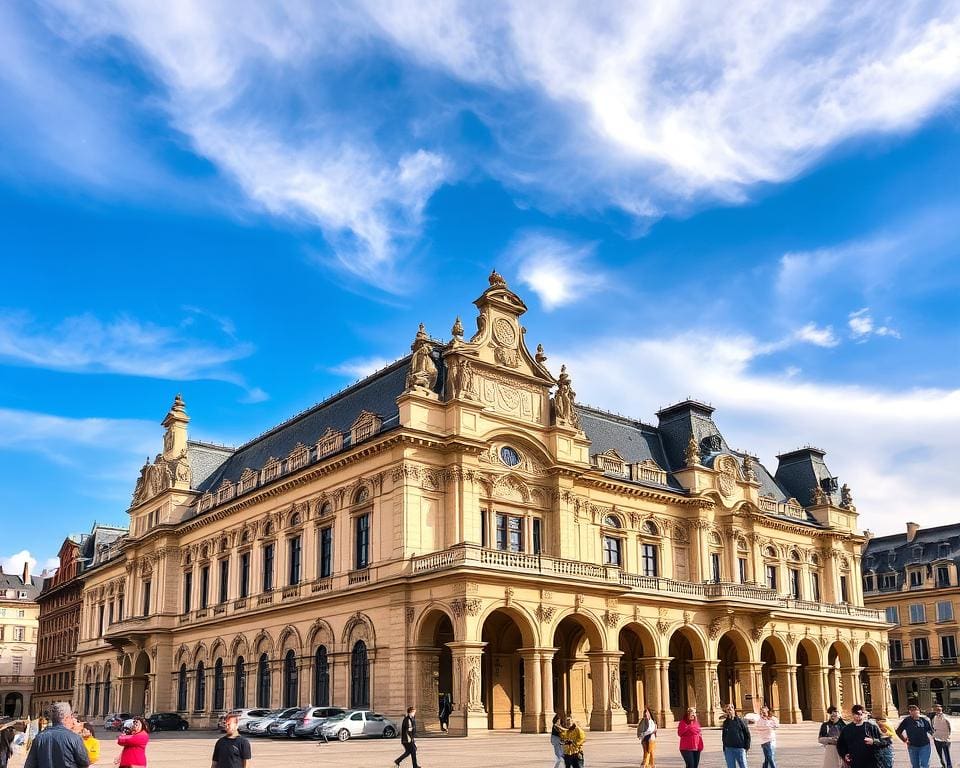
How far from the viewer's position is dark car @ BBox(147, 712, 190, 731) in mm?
58844

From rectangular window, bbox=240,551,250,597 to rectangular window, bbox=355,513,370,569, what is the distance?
12294 millimetres

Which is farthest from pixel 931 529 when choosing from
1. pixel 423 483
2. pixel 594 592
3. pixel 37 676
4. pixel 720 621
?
pixel 37 676

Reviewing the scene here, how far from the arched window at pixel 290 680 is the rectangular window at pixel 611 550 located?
17502mm

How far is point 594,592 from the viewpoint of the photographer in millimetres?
49906

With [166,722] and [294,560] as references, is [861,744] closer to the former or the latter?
[294,560]

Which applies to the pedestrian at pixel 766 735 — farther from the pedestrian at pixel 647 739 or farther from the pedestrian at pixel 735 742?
the pedestrian at pixel 647 739

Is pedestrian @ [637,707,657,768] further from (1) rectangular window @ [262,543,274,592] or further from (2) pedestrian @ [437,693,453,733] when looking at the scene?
(1) rectangular window @ [262,543,274,592]

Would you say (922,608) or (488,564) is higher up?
(922,608)

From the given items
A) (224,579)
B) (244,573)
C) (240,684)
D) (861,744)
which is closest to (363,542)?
(244,573)

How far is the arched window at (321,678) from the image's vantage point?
170ft

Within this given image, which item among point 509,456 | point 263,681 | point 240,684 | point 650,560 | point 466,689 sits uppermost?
point 509,456

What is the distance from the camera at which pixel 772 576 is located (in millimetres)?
68812

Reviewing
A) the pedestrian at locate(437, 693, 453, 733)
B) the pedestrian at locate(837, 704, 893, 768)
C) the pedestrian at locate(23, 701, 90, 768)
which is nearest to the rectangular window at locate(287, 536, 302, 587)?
the pedestrian at locate(437, 693, 453, 733)

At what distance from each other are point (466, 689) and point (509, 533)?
33.7 feet
